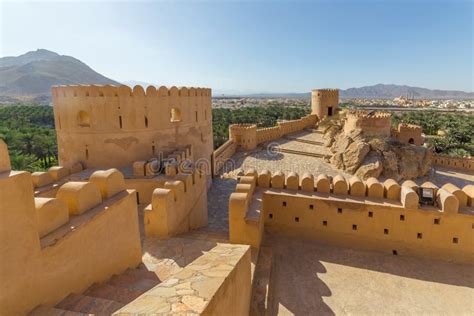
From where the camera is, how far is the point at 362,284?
16.3ft

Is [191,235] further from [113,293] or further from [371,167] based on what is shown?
[371,167]

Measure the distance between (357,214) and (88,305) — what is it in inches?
199

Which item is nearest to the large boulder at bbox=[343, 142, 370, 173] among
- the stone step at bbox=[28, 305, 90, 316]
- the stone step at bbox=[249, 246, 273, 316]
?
the stone step at bbox=[249, 246, 273, 316]

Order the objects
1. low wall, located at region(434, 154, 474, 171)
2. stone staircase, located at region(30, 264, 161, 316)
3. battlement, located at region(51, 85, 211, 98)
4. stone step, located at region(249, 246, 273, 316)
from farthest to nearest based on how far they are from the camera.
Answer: low wall, located at region(434, 154, 474, 171) → battlement, located at region(51, 85, 211, 98) → stone step, located at region(249, 246, 273, 316) → stone staircase, located at region(30, 264, 161, 316)

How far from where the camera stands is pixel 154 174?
884 cm

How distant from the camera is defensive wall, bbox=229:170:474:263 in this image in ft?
17.9

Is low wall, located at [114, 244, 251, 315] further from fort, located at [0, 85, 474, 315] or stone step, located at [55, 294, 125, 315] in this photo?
stone step, located at [55, 294, 125, 315]

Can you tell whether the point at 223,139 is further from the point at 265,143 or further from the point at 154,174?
the point at 154,174

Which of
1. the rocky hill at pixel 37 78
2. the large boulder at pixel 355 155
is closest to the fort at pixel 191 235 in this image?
the large boulder at pixel 355 155

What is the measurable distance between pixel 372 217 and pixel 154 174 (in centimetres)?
623

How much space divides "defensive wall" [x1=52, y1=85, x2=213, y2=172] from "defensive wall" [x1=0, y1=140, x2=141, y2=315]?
19.1 ft

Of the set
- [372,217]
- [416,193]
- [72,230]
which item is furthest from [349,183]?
[72,230]

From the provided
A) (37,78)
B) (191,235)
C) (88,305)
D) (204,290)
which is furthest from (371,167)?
(37,78)

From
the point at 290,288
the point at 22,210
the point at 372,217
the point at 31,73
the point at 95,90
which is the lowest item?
the point at 290,288
